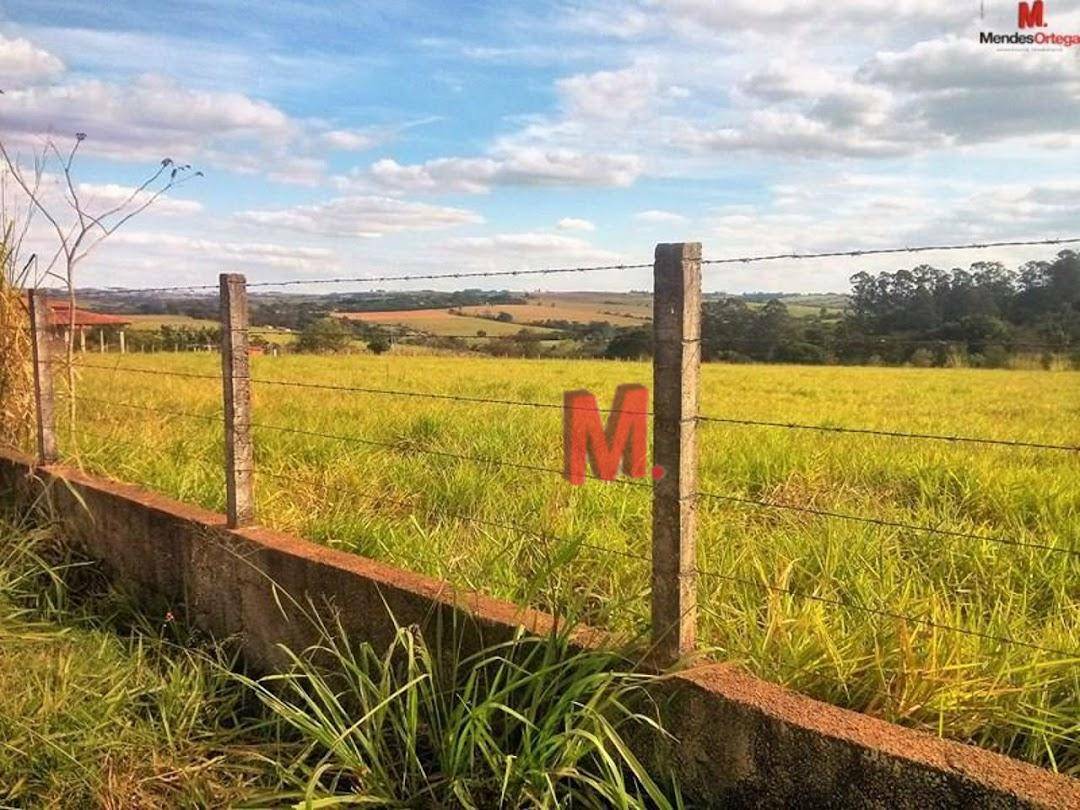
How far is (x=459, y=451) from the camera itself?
6797 mm

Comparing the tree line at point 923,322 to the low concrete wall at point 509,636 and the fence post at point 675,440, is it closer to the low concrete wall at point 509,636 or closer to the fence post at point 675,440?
the fence post at point 675,440

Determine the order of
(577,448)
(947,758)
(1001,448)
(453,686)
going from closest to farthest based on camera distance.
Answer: (947,758) < (453,686) < (577,448) < (1001,448)

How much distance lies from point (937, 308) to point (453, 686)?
6.23 feet

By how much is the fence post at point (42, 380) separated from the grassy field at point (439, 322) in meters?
2.44

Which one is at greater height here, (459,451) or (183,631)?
(459,451)

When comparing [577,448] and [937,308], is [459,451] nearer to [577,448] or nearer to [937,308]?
[577,448]

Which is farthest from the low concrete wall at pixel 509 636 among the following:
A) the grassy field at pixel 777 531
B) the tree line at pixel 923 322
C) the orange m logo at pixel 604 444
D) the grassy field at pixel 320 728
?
the orange m logo at pixel 604 444

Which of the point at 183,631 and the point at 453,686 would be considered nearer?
the point at 453,686

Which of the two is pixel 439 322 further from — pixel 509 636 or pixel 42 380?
pixel 42 380

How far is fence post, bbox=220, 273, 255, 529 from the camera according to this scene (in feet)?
13.9

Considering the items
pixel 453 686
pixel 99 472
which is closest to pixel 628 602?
pixel 453 686

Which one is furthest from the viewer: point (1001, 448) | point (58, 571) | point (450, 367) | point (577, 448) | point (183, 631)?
point (450, 367)

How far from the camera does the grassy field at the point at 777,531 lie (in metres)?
2.64

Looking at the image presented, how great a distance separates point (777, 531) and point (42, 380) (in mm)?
4486
